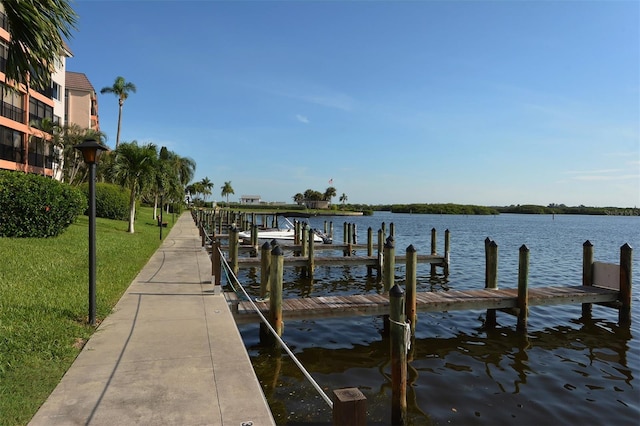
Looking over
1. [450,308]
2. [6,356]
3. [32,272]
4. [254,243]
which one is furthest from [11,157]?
[450,308]

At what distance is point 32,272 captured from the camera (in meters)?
11.3

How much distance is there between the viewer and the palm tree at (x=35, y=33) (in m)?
7.23

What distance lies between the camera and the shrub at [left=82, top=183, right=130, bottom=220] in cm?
3516

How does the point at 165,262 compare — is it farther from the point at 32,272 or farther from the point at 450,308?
the point at 450,308

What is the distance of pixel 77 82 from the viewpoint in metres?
55.1

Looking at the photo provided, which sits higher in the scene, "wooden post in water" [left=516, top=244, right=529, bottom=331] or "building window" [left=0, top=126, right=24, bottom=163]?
"building window" [left=0, top=126, right=24, bottom=163]

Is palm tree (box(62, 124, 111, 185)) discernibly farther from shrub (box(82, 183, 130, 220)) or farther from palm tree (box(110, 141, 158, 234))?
palm tree (box(110, 141, 158, 234))

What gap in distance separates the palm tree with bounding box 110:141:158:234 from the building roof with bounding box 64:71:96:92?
108ft

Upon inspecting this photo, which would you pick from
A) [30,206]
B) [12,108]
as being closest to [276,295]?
[30,206]

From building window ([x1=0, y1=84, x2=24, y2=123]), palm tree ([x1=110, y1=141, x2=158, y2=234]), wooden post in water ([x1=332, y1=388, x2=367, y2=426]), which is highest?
building window ([x1=0, y1=84, x2=24, y2=123])

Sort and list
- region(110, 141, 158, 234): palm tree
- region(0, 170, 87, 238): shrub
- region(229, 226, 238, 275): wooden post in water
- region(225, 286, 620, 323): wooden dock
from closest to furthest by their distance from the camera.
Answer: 1. region(225, 286, 620, 323): wooden dock
2. region(0, 170, 87, 238): shrub
3. region(229, 226, 238, 275): wooden post in water
4. region(110, 141, 158, 234): palm tree

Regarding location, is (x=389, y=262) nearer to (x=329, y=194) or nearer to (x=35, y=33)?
(x=35, y=33)

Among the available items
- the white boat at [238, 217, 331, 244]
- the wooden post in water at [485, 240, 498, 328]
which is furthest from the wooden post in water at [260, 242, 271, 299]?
the white boat at [238, 217, 331, 244]

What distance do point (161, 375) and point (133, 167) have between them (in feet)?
82.7
